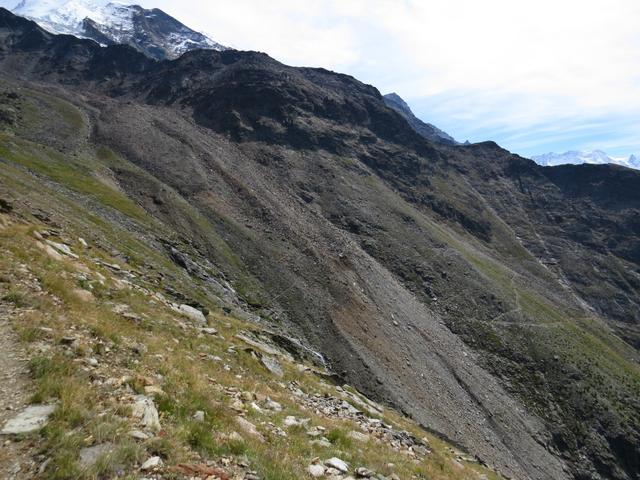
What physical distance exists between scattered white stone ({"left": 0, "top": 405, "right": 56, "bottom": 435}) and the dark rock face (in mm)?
40699

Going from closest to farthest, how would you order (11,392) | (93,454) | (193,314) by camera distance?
(93,454)
(11,392)
(193,314)

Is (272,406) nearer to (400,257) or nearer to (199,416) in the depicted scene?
(199,416)

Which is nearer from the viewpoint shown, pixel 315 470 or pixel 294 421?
pixel 315 470

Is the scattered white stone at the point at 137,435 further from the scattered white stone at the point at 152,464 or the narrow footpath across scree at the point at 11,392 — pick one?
the narrow footpath across scree at the point at 11,392

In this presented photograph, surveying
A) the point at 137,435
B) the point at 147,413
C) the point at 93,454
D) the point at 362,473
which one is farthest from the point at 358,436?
the point at 93,454

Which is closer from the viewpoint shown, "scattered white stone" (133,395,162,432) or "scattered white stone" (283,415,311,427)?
"scattered white stone" (133,395,162,432)

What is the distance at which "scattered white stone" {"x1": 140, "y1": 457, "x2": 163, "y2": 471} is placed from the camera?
7.99 metres

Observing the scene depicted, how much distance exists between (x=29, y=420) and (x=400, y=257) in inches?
3225

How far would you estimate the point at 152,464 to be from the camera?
8.10 m

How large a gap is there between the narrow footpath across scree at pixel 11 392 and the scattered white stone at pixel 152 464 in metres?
1.97

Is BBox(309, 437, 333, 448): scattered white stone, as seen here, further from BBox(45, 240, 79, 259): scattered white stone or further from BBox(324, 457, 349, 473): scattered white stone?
BBox(45, 240, 79, 259): scattered white stone

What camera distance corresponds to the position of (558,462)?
54812 millimetres

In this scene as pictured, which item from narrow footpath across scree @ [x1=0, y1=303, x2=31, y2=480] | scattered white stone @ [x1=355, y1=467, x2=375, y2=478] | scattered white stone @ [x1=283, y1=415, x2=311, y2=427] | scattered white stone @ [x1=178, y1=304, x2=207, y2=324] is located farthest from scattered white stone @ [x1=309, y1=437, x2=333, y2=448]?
scattered white stone @ [x1=178, y1=304, x2=207, y2=324]

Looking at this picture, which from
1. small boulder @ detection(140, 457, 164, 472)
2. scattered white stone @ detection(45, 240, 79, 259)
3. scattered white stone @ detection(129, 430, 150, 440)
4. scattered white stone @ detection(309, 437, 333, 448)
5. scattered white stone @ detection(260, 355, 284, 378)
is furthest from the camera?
scattered white stone @ detection(45, 240, 79, 259)
